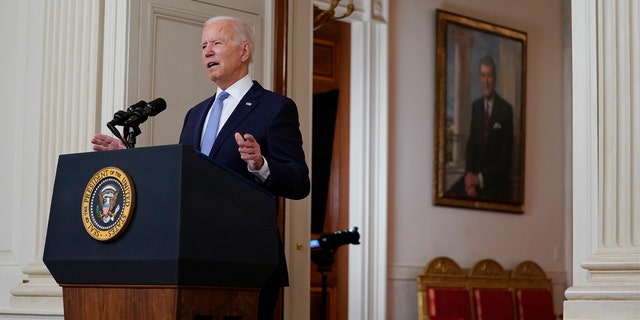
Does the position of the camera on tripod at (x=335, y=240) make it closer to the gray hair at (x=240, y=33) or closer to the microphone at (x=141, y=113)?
the gray hair at (x=240, y=33)

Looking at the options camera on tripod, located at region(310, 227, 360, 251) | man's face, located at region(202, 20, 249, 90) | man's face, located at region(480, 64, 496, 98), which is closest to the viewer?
man's face, located at region(202, 20, 249, 90)

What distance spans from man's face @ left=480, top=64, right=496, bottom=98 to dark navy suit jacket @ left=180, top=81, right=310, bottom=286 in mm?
5800

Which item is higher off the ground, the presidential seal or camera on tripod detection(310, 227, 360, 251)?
the presidential seal

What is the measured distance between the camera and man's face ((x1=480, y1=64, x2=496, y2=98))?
30.7 feet

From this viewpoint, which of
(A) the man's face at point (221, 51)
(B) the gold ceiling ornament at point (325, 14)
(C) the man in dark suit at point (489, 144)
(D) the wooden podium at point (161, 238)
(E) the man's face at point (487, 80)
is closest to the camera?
(D) the wooden podium at point (161, 238)

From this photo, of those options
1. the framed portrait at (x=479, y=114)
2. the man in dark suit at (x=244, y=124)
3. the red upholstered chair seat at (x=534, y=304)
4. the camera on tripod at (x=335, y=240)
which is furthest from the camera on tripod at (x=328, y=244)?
the man in dark suit at (x=244, y=124)

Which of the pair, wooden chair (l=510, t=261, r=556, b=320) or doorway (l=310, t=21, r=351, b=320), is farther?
wooden chair (l=510, t=261, r=556, b=320)

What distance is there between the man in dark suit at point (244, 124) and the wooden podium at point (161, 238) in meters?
0.22

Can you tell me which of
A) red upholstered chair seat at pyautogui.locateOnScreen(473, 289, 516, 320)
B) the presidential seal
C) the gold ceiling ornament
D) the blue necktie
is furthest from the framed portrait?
the presidential seal

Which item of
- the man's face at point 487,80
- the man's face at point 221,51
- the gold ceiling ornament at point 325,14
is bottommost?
the man's face at point 221,51

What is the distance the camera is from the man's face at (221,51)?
12.1 ft

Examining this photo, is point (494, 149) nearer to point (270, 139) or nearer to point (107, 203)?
point (270, 139)

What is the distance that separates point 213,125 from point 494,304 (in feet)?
17.9

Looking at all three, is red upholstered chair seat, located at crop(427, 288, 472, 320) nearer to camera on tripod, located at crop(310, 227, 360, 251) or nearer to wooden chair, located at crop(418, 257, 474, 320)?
wooden chair, located at crop(418, 257, 474, 320)
